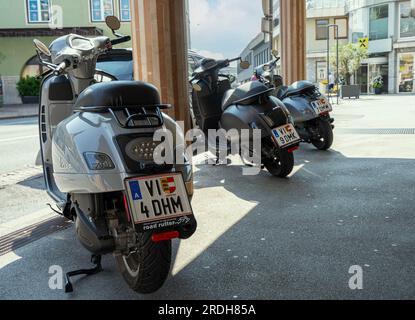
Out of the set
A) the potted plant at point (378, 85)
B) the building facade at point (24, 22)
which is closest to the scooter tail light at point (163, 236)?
the building facade at point (24, 22)

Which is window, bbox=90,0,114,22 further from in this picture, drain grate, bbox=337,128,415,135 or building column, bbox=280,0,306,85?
drain grate, bbox=337,128,415,135

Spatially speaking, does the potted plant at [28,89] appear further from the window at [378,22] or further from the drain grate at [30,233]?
the drain grate at [30,233]

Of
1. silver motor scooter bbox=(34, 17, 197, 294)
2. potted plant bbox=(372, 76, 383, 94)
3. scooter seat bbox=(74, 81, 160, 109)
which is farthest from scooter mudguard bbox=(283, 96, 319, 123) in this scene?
potted plant bbox=(372, 76, 383, 94)

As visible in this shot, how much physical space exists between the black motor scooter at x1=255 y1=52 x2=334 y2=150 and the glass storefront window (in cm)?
3035

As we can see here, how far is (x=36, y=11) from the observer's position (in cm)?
3312

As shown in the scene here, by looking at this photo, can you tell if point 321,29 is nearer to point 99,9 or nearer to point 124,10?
point 124,10

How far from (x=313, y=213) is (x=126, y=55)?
4245mm

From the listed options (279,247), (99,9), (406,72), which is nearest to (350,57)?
(406,72)

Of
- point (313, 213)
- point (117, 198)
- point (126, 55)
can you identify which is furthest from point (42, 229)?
point (126, 55)

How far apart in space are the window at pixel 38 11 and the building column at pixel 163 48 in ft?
100

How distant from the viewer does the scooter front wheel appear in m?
5.62

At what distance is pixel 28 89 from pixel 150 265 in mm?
30023
